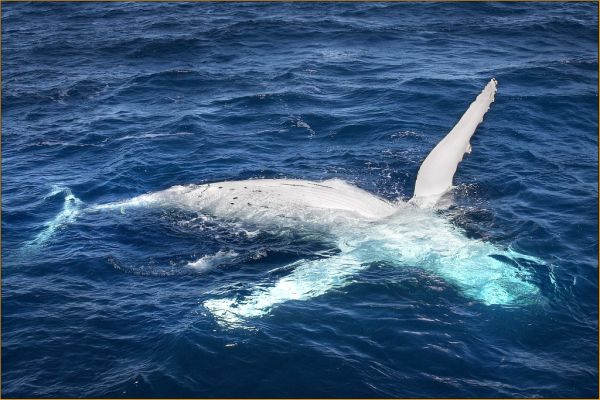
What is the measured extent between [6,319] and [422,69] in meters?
32.6

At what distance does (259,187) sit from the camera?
2556 cm

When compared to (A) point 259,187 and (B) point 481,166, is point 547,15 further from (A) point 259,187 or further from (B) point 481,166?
(A) point 259,187

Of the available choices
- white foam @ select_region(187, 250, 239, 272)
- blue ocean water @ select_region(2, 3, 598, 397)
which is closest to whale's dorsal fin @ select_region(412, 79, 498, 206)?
blue ocean water @ select_region(2, 3, 598, 397)

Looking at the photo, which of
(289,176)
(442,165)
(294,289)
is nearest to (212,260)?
(294,289)

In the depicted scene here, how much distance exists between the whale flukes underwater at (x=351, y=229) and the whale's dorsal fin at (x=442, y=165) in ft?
0.14

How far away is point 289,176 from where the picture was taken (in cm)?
2897

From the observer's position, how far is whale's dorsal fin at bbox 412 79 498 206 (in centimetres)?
2538

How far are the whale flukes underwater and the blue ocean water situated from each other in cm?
55

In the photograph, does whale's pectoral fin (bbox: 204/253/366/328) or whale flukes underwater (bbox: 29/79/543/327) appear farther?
whale flukes underwater (bbox: 29/79/543/327)

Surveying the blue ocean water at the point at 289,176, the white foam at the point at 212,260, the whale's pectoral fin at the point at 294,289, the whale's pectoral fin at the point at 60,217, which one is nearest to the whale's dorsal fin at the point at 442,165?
the blue ocean water at the point at 289,176

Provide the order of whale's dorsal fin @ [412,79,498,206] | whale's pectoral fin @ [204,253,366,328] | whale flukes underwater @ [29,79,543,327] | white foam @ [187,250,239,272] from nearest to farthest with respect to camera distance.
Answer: whale's pectoral fin @ [204,253,366,328], whale flukes underwater @ [29,79,543,327], white foam @ [187,250,239,272], whale's dorsal fin @ [412,79,498,206]

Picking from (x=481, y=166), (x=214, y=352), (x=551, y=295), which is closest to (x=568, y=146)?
(x=481, y=166)

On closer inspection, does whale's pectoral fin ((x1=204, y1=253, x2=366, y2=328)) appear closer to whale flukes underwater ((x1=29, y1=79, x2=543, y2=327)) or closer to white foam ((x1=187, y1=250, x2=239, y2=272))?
whale flukes underwater ((x1=29, y1=79, x2=543, y2=327))

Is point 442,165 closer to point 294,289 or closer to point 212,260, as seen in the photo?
→ point 294,289
